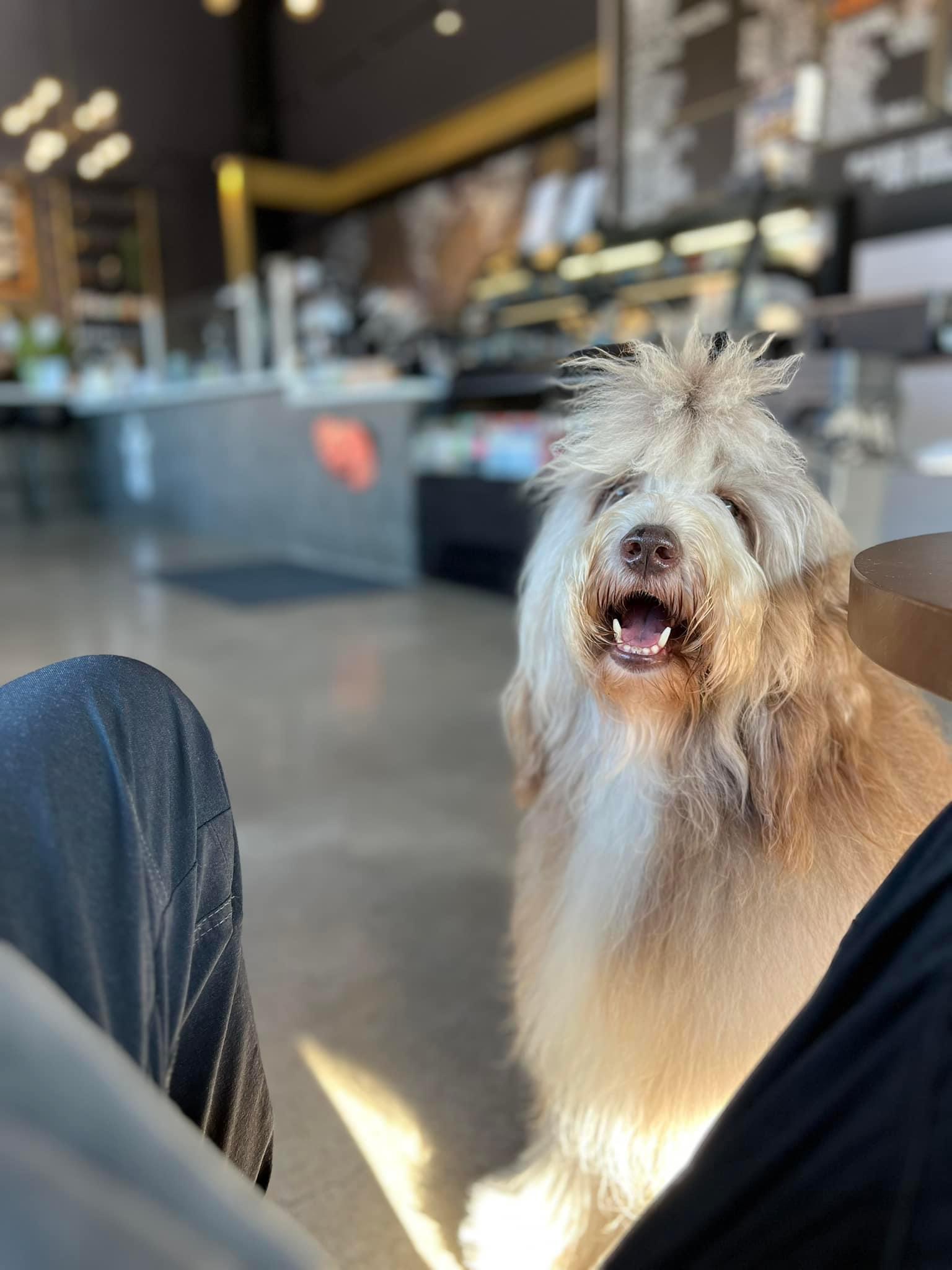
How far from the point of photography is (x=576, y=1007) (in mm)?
969

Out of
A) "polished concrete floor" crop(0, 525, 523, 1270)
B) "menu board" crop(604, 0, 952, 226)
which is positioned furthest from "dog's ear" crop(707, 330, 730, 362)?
"menu board" crop(604, 0, 952, 226)

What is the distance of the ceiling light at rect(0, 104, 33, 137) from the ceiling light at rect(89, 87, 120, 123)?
4.20 feet

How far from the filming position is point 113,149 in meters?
8.09

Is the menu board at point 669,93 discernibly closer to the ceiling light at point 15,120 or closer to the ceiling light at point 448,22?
the ceiling light at point 448,22

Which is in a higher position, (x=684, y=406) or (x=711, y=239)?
(x=711, y=239)

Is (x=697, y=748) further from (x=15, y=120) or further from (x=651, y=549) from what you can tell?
(x=15, y=120)

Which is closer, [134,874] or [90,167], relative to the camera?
[134,874]

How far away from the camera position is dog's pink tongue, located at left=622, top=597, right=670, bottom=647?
0.90m

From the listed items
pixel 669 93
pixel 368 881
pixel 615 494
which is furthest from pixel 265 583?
pixel 615 494

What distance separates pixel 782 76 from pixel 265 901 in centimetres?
500

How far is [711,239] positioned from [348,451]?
8.06ft

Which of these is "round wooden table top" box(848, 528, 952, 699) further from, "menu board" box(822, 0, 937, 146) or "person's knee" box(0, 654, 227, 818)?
"menu board" box(822, 0, 937, 146)

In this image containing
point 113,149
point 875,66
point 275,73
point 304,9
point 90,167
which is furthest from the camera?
point 275,73

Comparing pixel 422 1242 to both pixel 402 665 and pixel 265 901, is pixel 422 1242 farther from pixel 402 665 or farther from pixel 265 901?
pixel 402 665
